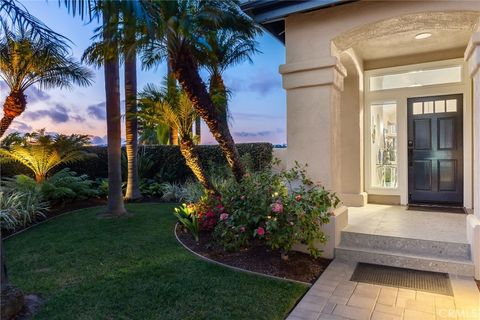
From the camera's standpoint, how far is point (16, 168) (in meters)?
8.91

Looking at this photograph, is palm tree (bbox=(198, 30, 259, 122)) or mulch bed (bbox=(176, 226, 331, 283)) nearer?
mulch bed (bbox=(176, 226, 331, 283))

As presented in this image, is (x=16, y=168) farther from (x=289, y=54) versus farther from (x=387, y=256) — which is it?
(x=387, y=256)

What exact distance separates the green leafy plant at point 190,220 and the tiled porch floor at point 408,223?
2447 mm

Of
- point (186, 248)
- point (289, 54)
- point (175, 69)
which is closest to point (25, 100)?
point (175, 69)

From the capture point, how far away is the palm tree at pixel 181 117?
572cm

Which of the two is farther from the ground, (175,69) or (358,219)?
(175,69)

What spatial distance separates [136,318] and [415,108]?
6649mm

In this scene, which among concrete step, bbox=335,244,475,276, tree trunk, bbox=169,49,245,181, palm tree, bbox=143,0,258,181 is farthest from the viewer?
tree trunk, bbox=169,49,245,181

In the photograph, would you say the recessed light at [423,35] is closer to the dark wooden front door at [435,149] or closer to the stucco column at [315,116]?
the dark wooden front door at [435,149]

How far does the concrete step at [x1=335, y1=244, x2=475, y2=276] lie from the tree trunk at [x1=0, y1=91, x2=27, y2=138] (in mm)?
8755

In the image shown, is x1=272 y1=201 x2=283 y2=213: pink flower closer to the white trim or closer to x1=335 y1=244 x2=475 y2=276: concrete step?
x1=335 y1=244 x2=475 y2=276: concrete step

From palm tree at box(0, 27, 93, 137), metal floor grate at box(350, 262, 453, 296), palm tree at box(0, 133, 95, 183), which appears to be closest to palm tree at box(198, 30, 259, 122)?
metal floor grate at box(350, 262, 453, 296)

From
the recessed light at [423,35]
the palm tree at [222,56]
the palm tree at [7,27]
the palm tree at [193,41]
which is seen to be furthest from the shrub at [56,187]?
the recessed light at [423,35]

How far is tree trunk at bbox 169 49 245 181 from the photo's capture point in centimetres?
484
